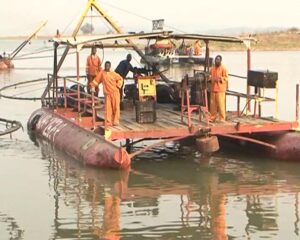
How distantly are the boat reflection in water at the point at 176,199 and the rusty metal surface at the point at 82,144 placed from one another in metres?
0.26

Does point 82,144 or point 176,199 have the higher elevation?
point 82,144

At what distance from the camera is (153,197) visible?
12406 millimetres

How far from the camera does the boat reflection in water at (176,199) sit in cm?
1043

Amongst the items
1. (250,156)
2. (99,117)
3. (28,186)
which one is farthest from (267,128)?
(28,186)

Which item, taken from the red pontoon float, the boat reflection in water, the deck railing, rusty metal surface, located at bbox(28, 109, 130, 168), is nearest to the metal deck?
the red pontoon float

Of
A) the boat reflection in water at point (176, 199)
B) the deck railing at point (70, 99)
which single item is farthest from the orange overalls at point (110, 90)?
the deck railing at point (70, 99)

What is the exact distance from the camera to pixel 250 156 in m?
16.2

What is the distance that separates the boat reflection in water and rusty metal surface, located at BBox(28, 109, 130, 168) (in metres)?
0.26

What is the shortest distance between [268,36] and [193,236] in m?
101

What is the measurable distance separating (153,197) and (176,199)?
44cm

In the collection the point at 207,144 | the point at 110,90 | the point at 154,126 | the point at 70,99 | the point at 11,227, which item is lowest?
the point at 11,227

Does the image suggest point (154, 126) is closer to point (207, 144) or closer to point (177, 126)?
point (177, 126)

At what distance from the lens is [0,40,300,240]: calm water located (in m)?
10.4

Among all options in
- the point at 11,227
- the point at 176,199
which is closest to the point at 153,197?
the point at 176,199
